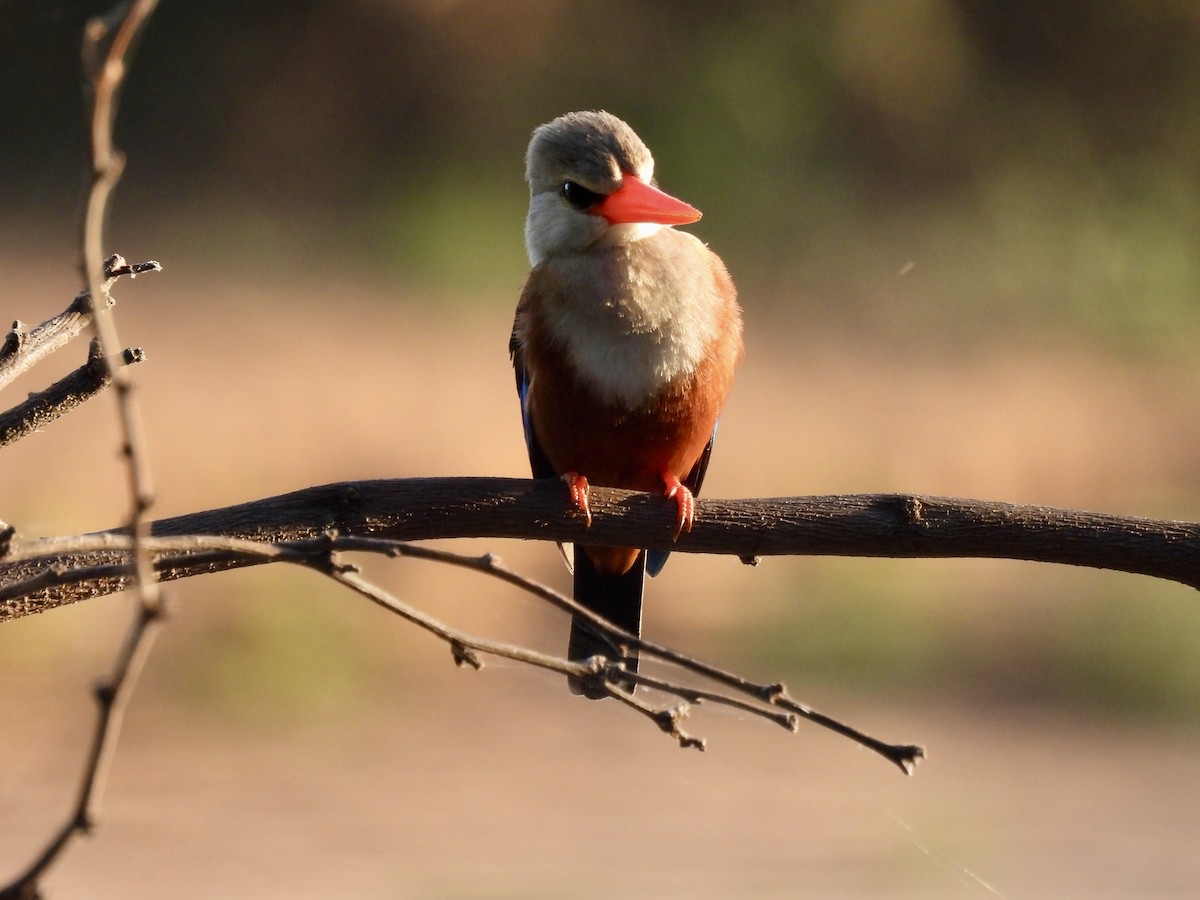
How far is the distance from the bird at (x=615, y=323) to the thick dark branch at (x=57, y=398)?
544 mm

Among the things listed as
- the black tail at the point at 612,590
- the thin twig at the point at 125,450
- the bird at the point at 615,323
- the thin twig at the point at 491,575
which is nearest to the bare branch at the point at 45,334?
the thin twig at the point at 491,575

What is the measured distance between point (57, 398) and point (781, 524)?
0.49m

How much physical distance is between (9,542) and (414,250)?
3.90 m

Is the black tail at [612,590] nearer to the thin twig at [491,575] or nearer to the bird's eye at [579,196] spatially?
the bird's eye at [579,196]

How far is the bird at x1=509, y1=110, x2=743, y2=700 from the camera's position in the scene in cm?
141

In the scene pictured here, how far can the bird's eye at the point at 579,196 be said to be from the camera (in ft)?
4.77

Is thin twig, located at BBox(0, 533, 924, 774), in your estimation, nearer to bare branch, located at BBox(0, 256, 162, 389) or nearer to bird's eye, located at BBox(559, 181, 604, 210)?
bare branch, located at BBox(0, 256, 162, 389)

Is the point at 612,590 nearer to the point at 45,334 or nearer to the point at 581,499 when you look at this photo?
the point at 581,499

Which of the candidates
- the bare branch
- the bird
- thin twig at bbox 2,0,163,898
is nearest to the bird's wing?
the bird

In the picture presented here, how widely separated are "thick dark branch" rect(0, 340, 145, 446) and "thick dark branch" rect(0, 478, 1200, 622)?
0.12 meters

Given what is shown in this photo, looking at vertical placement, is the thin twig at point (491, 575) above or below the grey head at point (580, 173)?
below

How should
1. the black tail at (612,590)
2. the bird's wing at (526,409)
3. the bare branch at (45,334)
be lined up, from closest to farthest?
the bare branch at (45,334) < the bird's wing at (526,409) < the black tail at (612,590)

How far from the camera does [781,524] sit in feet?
3.36

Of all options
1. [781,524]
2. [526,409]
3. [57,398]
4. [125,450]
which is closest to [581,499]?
[781,524]
